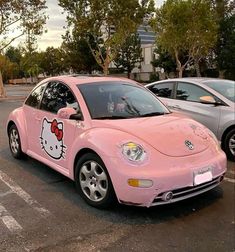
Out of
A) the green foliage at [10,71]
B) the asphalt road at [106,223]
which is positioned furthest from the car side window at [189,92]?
the green foliage at [10,71]

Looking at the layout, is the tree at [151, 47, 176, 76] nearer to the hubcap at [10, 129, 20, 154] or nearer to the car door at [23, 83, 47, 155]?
the hubcap at [10, 129, 20, 154]

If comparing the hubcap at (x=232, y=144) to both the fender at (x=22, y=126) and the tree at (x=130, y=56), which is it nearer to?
the fender at (x=22, y=126)

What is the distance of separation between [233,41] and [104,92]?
41116 mm

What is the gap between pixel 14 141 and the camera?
681cm

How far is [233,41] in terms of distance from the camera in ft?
143

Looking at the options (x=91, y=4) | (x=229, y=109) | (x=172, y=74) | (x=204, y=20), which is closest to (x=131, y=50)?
(x=172, y=74)

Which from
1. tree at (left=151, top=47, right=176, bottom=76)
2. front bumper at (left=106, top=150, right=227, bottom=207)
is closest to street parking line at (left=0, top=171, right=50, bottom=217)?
front bumper at (left=106, top=150, right=227, bottom=207)

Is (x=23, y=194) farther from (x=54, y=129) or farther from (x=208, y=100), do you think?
(x=208, y=100)

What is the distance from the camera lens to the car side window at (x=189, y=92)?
7.54 metres

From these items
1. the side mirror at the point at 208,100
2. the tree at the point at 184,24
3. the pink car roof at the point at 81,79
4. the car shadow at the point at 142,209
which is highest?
the tree at the point at 184,24

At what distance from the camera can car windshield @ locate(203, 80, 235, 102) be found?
7323 millimetres

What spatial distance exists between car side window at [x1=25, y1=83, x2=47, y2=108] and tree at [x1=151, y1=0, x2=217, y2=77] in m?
27.2

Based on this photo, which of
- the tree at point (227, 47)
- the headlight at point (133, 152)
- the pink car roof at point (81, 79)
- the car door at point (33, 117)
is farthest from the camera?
the tree at point (227, 47)

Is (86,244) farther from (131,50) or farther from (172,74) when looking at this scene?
(131,50)
